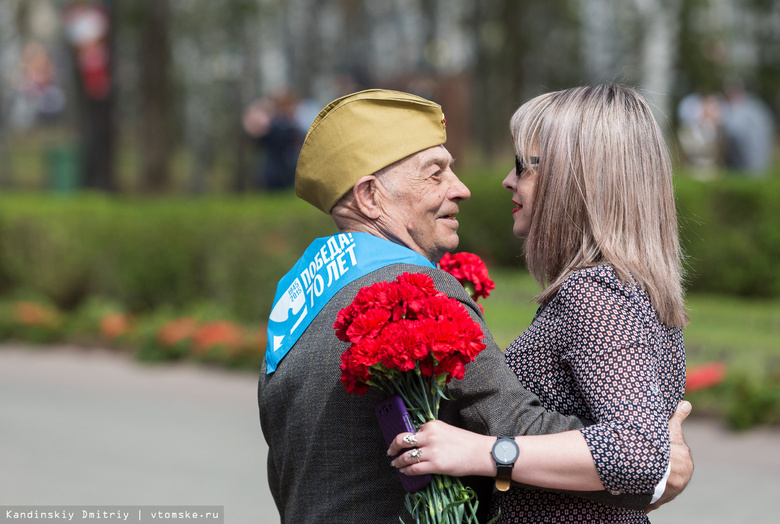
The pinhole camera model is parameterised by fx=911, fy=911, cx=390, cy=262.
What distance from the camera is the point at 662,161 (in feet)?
6.66

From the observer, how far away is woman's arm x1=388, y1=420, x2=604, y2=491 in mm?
1767

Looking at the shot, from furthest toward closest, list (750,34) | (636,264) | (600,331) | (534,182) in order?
(750,34), (534,182), (636,264), (600,331)

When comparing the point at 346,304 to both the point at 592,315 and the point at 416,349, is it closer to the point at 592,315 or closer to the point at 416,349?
the point at 416,349

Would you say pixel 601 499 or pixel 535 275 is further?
pixel 535 275

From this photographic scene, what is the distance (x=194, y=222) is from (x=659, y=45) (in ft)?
58.8

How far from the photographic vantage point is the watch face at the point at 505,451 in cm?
178

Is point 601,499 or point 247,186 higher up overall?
point 601,499

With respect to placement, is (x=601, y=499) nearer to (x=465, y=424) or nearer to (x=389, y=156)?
(x=465, y=424)

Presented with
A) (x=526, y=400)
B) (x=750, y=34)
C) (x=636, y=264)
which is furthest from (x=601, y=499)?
(x=750, y=34)

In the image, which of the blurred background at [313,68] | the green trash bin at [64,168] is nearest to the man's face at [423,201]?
the blurred background at [313,68]

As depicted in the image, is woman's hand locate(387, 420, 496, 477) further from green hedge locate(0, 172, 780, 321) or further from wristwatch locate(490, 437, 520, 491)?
green hedge locate(0, 172, 780, 321)

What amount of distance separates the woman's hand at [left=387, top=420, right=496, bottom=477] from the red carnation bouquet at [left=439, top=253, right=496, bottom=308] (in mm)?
894

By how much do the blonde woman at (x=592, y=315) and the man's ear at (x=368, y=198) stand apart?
0.35m

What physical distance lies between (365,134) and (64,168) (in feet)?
74.6
